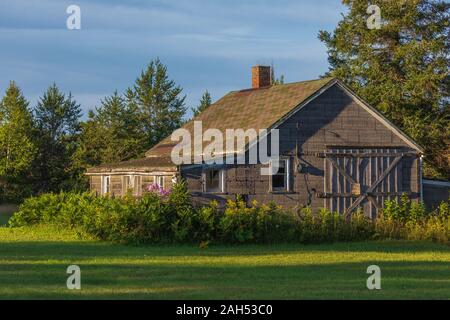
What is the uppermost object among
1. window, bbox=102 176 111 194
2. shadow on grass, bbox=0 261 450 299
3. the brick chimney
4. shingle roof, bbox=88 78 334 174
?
the brick chimney

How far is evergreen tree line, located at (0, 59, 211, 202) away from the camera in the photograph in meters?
62.1

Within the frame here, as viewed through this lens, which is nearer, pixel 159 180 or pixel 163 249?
pixel 163 249

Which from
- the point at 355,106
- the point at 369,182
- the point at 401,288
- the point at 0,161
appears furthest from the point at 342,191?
the point at 0,161

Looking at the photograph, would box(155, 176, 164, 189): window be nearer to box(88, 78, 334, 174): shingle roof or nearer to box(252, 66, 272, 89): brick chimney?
box(88, 78, 334, 174): shingle roof

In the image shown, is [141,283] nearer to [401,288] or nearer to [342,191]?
[401,288]

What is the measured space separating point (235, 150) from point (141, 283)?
16096 mm

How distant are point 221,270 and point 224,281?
2.14m

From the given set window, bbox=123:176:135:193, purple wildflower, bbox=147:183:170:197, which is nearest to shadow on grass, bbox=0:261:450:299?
purple wildflower, bbox=147:183:170:197

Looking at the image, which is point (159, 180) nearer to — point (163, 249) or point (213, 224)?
point (213, 224)

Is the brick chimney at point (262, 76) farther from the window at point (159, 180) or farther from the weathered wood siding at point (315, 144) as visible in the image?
the window at point (159, 180)

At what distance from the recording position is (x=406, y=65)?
5181 centimetres

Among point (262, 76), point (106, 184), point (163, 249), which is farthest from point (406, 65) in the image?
point (163, 249)

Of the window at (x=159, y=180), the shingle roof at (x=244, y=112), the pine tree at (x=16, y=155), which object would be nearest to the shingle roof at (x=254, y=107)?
the shingle roof at (x=244, y=112)

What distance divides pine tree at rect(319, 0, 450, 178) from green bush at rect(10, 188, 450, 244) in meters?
19.6
